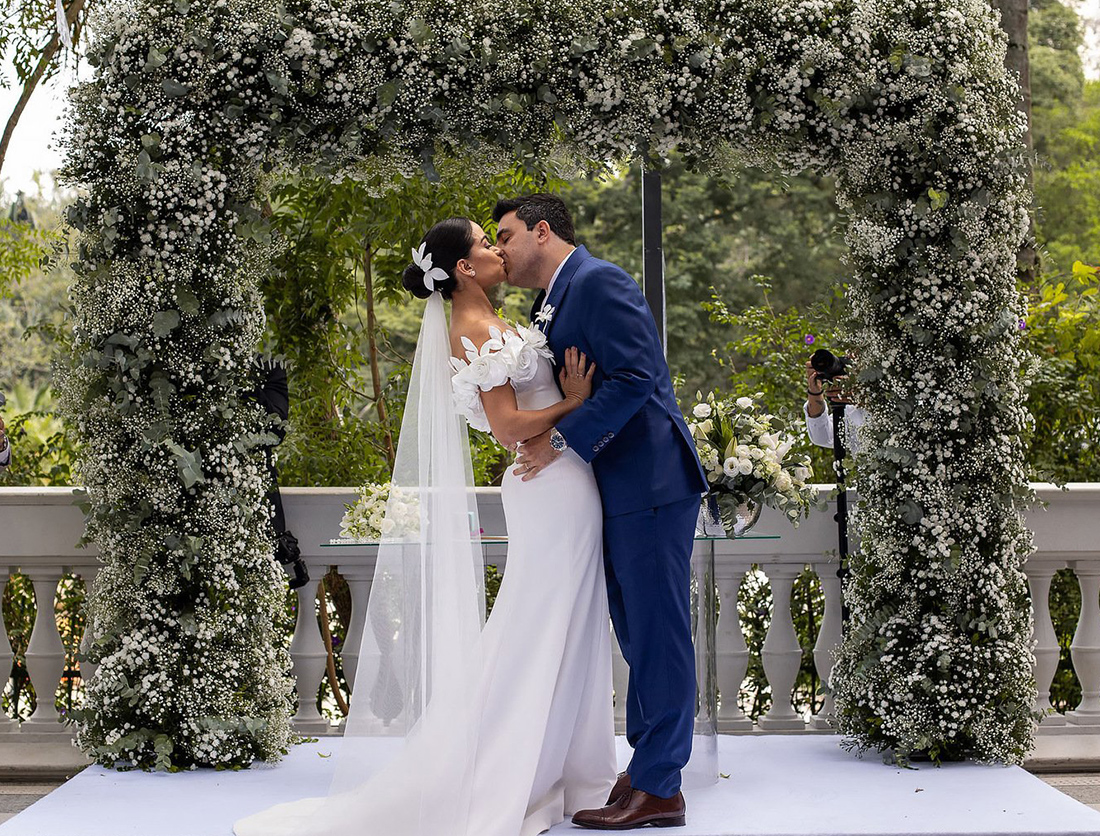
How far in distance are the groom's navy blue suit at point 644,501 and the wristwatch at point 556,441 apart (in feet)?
0.19

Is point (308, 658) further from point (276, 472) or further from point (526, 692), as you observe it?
point (526, 692)

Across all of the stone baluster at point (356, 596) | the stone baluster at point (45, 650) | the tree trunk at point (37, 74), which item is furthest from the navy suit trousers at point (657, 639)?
the tree trunk at point (37, 74)

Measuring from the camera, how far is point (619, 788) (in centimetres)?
425

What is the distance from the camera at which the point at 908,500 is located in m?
4.95

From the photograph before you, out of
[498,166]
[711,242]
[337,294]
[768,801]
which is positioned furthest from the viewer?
[711,242]

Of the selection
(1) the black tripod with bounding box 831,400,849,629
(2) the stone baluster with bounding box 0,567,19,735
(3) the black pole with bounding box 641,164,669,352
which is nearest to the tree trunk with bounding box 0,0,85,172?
(2) the stone baluster with bounding box 0,567,19,735

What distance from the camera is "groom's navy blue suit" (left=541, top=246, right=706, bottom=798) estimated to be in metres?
4.08

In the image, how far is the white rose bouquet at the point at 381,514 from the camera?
4277 millimetres

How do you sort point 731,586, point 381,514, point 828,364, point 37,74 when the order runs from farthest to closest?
point 37,74 < point 731,586 < point 828,364 < point 381,514

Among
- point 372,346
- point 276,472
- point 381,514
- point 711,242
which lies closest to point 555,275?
point 381,514

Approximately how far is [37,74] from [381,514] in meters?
4.74

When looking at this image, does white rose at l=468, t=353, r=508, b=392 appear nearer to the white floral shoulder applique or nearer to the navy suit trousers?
the white floral shoulder applique

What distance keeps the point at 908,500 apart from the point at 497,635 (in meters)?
1.90

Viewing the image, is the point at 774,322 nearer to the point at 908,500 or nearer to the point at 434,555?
the point at 908,500
